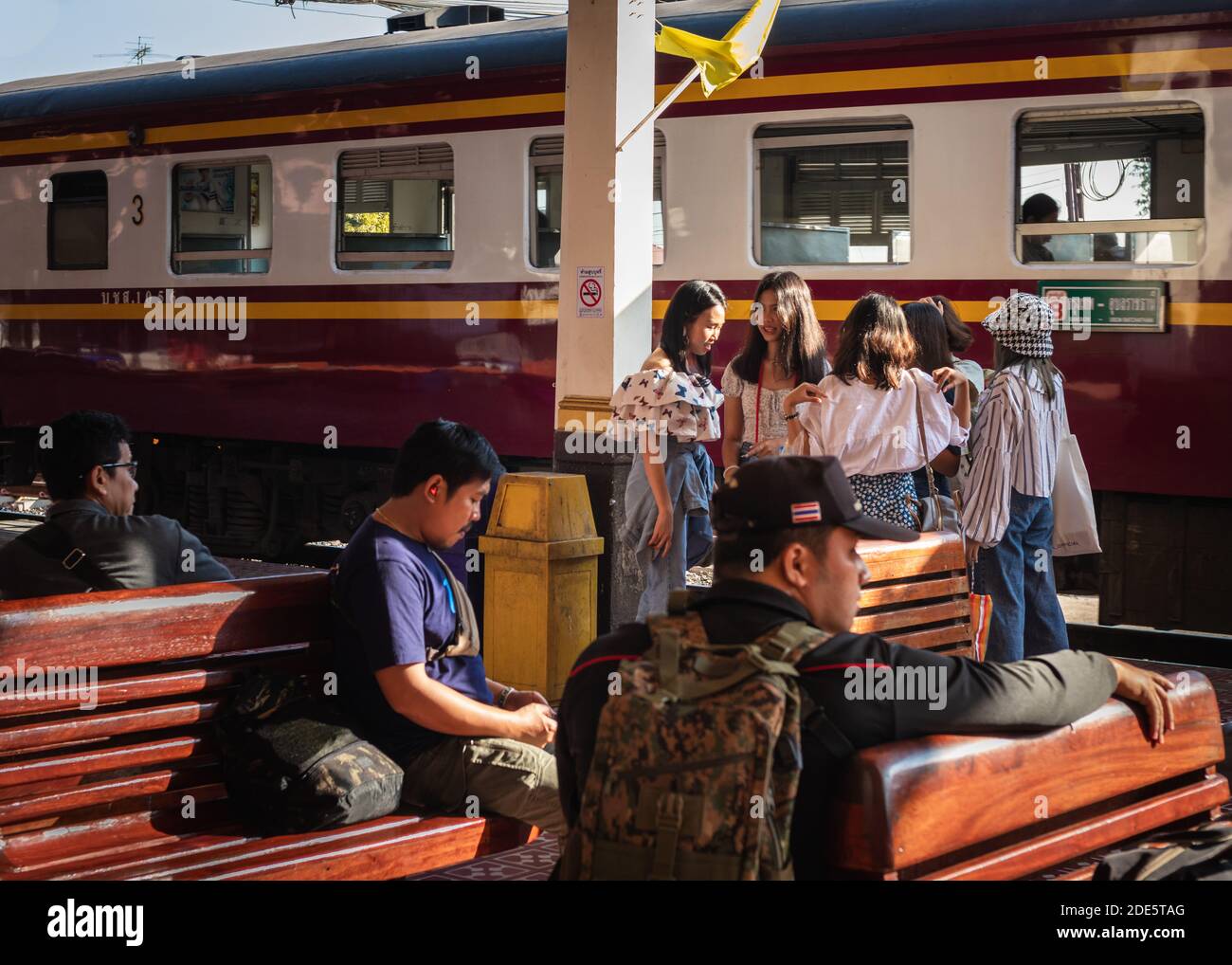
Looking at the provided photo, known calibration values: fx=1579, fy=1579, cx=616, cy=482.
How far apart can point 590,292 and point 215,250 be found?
5.46 meters

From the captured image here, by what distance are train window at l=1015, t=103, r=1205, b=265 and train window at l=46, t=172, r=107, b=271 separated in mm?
7542

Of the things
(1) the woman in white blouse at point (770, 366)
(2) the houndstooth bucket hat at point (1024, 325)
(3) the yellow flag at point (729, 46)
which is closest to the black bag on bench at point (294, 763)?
(1) the woman in white blouse at point (770, 366)

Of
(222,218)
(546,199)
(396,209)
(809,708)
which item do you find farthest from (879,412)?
(222,218)

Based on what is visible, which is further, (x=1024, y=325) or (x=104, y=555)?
(x=1024, y=325)

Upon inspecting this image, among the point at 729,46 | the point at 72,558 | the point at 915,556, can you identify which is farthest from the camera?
the point at 729,46

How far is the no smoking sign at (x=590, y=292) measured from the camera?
24.2 ft

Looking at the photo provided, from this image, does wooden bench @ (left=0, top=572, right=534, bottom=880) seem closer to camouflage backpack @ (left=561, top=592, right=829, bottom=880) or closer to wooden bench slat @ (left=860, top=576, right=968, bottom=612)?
camouflage backpack @ (left=561, top=592, right=829, bottom=880)

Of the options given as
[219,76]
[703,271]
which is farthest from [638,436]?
[219,76]

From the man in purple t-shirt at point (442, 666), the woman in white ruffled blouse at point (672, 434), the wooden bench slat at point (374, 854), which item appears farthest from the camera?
the woman in white ruffled blouse at point (672, 434)

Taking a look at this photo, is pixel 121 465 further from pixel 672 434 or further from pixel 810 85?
pixel 810 85

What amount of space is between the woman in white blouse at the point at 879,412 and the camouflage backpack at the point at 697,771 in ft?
11.6

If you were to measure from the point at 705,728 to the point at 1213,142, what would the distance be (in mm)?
6637

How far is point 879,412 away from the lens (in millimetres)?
6090

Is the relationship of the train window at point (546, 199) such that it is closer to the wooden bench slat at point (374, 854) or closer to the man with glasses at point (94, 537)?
the man with glasses at point (94, 537)
